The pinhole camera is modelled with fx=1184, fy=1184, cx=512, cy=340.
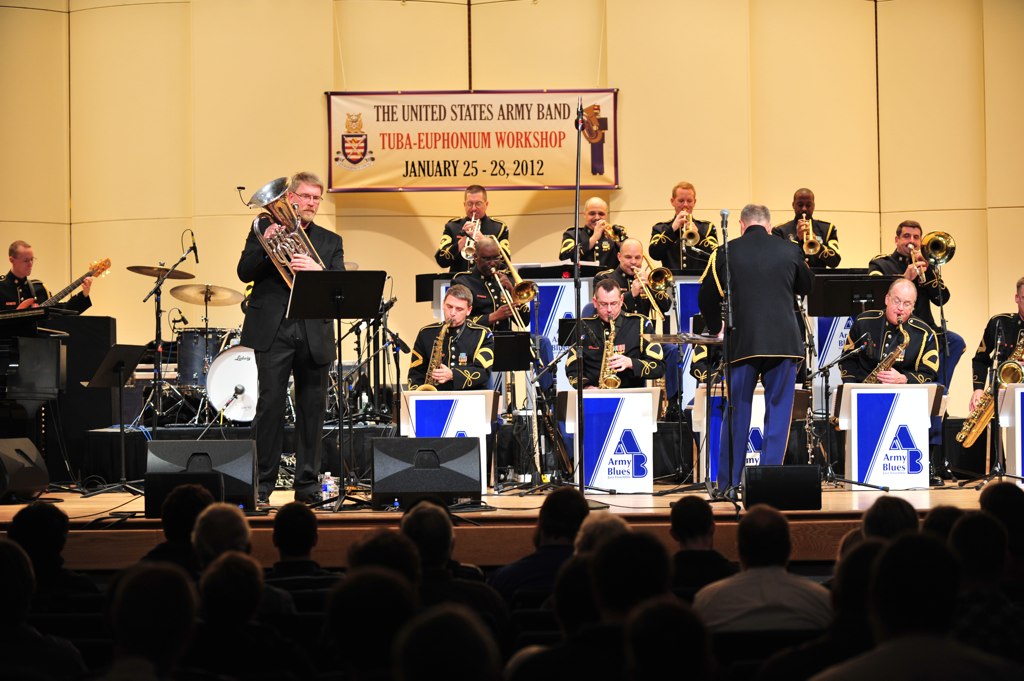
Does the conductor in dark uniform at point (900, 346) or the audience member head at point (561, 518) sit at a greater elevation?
the conductor in dark uniform at point (900, 346)

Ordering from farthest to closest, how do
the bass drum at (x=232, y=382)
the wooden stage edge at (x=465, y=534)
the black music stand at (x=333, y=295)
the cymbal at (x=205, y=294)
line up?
1. the cymbal at (x=205, y=294)
2. the bass drum at (x=232, y=382)
3. the black music stand at (x=333, y=295)
4. the wooden stage edge at (x=465, y=534)

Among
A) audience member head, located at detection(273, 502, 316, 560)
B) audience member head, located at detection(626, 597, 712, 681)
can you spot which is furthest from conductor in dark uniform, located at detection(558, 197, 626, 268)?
audience member head, located at detection(626, 597, 712, 681)

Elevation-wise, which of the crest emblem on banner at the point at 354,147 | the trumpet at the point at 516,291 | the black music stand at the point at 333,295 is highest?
the crest emblem on banner at the point at 354,147

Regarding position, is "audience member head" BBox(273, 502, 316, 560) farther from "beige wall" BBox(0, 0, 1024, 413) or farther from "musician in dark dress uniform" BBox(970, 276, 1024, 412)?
"beige wall" BBox(0, 0, 1024, 413)

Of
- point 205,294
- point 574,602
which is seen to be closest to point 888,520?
point 574,602

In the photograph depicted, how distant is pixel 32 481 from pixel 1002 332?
277 inches

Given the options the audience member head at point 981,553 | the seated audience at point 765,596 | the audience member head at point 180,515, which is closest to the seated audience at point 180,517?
the audience member head at point 180,515

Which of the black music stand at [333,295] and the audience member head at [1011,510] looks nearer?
the audience member head at [1011,510]

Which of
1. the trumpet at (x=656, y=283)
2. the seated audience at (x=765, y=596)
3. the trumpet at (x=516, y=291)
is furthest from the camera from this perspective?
the trumpet at (x=656, y=283)

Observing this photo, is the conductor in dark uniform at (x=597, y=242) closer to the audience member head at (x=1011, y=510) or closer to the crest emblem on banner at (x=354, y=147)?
the crest emblem on banner at (x=354, y=147)

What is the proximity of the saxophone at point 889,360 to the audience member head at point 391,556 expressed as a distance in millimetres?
5703

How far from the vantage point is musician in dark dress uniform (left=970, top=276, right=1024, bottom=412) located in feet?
29.7

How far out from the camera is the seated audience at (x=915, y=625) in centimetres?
227

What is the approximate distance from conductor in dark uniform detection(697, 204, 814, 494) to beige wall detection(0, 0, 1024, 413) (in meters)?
5.12
